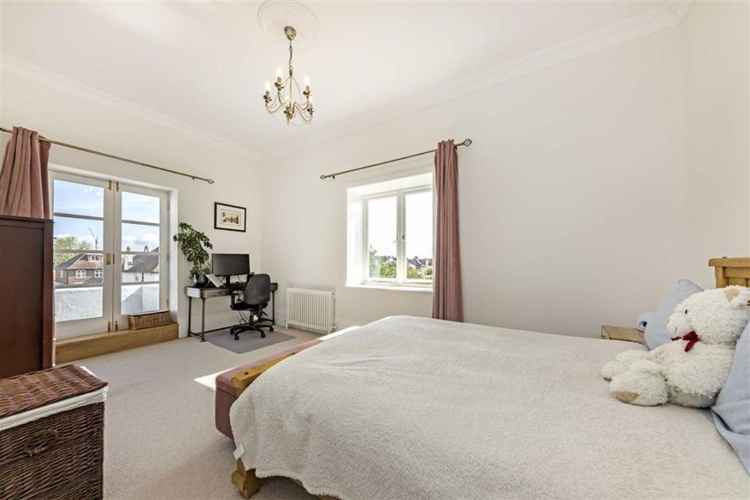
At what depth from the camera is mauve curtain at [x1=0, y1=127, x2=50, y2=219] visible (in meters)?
2.40

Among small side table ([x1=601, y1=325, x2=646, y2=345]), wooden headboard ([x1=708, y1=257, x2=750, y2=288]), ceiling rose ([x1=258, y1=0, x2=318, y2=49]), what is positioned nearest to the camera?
wooden headboard ([x1=708, y1=257, x2=750, y2=288])

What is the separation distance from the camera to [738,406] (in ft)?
2.37

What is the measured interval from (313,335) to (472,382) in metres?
3.10

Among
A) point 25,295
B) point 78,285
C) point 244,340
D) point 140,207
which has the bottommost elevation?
point 244,340

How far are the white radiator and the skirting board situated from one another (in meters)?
Answer: 1.43

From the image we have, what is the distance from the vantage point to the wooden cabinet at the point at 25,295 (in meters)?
1.30

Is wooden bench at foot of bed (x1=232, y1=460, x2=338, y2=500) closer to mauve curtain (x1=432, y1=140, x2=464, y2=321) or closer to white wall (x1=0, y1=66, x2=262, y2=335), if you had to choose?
mauve curtain (x1=432, y1=140, x2=464, y2=321)

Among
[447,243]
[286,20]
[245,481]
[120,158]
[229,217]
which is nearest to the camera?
[245,481]

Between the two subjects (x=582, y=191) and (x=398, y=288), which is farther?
(x=398, y=288)

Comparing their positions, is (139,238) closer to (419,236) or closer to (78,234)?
(78,234)

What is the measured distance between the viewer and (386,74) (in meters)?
2.64

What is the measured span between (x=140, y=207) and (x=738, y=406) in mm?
4805

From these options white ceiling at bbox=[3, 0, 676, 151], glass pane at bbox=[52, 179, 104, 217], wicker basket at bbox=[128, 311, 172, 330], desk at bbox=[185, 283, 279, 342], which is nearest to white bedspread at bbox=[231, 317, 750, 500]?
white ceiling at bbox=[3, 0, 676, 151]

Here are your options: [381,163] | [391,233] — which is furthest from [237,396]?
[381,163]
